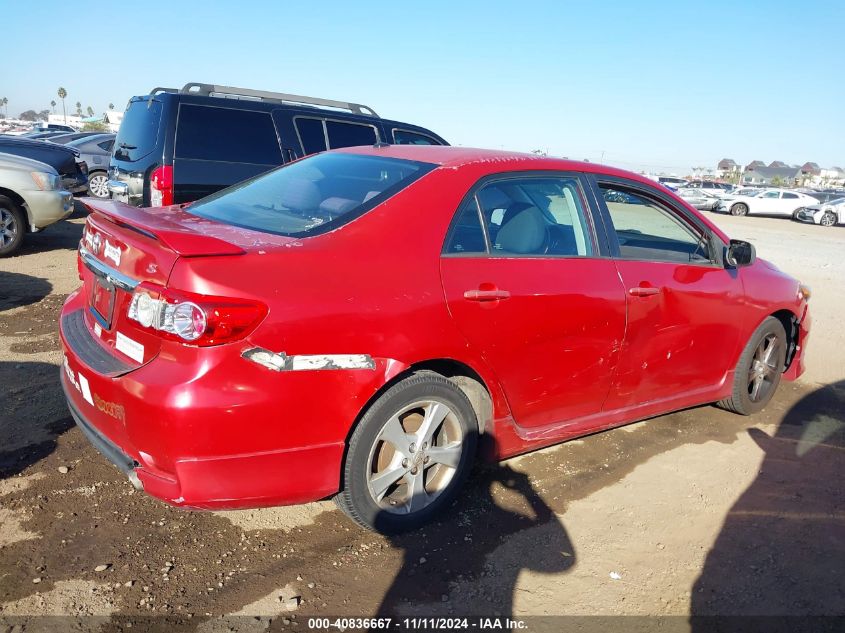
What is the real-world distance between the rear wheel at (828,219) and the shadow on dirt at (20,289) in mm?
31968

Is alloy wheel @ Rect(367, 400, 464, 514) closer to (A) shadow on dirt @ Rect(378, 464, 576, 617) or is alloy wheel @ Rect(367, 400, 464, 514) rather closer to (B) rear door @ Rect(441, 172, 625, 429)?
(A) shadow on dirt @ Rect(378, 464, 576, 617)

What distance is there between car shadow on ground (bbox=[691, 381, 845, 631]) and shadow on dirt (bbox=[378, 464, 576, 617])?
66 cm

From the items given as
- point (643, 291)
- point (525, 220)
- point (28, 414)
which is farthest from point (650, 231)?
point (28, 414)

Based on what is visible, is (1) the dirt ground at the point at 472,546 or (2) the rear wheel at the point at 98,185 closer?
(1) the dirt ground at the point at 472,546

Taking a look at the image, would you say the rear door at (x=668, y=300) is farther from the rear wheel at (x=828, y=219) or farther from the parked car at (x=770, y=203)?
the parked car at (x=770, y=203)

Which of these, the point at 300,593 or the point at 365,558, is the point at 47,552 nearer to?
the point at 300,593

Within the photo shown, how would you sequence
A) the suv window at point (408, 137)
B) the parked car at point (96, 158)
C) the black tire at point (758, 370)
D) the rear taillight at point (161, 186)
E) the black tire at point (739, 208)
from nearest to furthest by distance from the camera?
the black tire at point (758, 370) → the rear taillight at point (161, 186) → the suv window at point (408, 137) → the parked car at point (96, 158) → the black tire at point (739, 208)

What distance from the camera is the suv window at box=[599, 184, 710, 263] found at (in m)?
3.86

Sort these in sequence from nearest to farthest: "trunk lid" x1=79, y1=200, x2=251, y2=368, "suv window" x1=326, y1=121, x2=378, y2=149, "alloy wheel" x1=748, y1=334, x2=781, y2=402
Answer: "trunk lid" x1=79, y1=200, x2=251, y2=368 < "alloy wheel" x1=748, y1=334, x2=781, y2=402 < "suv window" x1=326, y1=121, x2=378, y2=149

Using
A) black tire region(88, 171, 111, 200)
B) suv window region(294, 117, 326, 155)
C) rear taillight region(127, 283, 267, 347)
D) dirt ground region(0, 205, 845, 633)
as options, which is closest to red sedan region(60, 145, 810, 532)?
rear taillight region(127, 283, 267, 347)

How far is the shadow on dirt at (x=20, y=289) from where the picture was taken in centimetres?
636

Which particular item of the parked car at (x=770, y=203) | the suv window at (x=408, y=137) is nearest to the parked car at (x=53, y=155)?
the suv window at (x=408, y=137)

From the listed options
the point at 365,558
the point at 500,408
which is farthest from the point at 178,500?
the point at 500,408

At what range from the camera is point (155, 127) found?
22.6 feet
